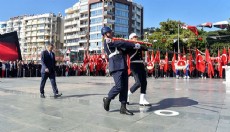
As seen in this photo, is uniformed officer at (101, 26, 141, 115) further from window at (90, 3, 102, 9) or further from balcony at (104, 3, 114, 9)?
window at (90, 3, 102, 9)

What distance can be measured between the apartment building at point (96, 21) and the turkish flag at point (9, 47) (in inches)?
2274

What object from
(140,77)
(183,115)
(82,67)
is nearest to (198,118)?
(183,115)

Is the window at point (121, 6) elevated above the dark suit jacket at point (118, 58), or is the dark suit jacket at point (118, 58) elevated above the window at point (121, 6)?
the window at point (121, 6)

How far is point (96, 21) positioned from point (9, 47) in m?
70.0

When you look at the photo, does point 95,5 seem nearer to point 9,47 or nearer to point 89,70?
point 89,70

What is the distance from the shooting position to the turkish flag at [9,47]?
2562cm

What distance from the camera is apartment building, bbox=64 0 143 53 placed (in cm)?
9131

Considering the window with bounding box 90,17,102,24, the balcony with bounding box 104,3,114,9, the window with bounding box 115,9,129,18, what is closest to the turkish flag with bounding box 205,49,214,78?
the balcony with bounding box 104,3,114,9

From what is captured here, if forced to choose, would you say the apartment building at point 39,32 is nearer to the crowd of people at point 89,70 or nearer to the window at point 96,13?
the window at point 96,13

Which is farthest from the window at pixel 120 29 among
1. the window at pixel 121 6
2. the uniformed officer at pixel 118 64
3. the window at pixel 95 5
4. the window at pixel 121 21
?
the uniformed officer at pixel 118 64

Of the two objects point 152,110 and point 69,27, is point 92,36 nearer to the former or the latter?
point 69,27

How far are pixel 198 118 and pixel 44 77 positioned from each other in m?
5.60

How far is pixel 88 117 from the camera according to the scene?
18.2 ft

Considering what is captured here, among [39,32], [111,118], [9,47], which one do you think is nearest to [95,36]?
[39,32]
